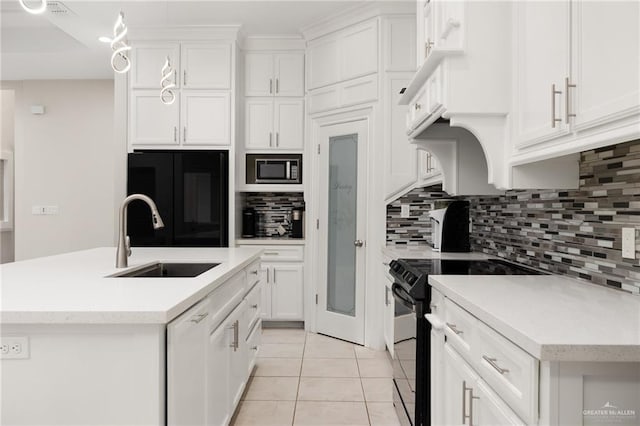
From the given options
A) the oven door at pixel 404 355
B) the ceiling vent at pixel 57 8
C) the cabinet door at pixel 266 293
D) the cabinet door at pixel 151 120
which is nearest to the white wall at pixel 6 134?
the ceiling vent at pixel 57 8

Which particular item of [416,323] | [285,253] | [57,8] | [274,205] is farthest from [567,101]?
[57,8]

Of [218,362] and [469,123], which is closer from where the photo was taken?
[469,123]

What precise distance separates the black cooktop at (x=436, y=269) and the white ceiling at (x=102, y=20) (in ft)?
8.03

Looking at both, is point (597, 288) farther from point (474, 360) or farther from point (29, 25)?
point (29, 25)

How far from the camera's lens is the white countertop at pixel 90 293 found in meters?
1.23

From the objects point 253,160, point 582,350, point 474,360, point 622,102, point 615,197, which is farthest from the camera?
point 253,160

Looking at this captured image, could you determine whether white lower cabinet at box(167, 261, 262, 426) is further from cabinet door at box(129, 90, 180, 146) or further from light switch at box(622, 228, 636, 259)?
cabinet door at box(129, 90, 180, 146)

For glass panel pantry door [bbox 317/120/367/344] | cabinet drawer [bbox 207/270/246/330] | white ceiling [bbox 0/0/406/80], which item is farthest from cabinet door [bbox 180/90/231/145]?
cabinet drawer [bbox 207/270/246/330]

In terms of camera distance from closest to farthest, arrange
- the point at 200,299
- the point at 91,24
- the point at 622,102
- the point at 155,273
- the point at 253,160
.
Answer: the point at 622,102
the point at 200,299
the point at 155,273
the point at 91,24
the point at 253,160

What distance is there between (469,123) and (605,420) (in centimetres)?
114

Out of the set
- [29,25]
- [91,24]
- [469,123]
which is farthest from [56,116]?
[469,123]

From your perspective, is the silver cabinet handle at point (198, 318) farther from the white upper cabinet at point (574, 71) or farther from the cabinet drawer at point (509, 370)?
the white upper cabinet at point (574, 71)

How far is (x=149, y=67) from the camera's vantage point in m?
4.28

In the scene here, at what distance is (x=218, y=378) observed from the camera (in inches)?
76.7
